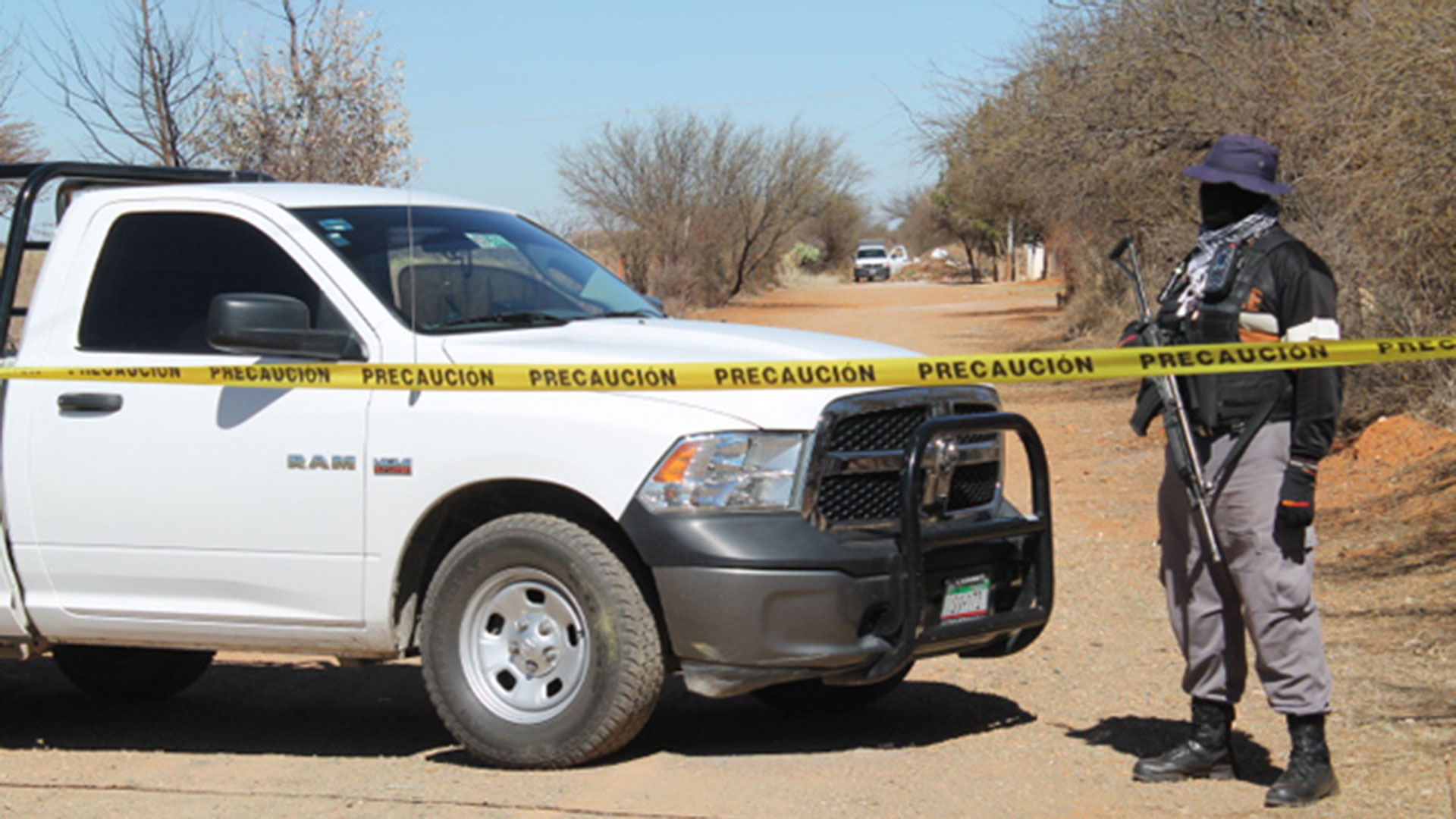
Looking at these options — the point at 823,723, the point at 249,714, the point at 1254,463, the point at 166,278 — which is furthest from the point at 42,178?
the point at 1254,463

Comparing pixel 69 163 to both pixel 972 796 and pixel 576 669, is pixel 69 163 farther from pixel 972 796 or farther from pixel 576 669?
pixel 972 796

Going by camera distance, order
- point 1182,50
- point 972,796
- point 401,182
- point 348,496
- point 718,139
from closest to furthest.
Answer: point 972,796 → point 348,496 → point 1182,50 → point 401,182 → point 718,139

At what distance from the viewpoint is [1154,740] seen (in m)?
5.92

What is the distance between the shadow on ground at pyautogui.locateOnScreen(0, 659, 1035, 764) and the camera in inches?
242

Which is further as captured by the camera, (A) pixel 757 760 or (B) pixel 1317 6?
(B) pixel 1317 6

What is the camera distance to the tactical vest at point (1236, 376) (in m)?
5.05

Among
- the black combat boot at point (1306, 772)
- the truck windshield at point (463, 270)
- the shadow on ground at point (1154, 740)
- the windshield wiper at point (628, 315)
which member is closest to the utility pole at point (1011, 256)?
the windshield wiper at point (628, 315)

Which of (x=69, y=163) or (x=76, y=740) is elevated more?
(x=69, y=163)

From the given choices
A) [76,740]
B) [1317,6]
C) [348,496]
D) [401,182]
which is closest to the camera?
[348,496]

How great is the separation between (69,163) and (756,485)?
11.0 feet

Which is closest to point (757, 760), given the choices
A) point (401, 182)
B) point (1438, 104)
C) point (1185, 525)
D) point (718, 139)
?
point (1185, 525)

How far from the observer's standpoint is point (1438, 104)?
1019 cm

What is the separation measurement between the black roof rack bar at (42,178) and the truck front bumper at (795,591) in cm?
277

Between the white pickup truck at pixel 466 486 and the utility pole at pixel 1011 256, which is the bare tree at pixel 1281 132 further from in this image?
A: the utility pole at pixel 1011 256
